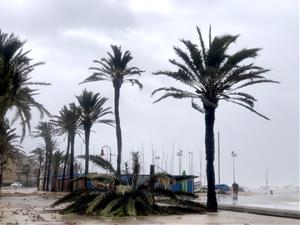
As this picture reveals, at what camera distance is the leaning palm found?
765 inches

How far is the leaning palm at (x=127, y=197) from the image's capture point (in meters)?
19.4

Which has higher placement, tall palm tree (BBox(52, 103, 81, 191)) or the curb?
tall palm tree (BBox(52, 103, 81, 191))

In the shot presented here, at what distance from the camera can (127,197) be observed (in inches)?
792

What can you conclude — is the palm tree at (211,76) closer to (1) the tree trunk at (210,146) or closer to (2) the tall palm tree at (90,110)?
(1) the tree trunk at (210,146)

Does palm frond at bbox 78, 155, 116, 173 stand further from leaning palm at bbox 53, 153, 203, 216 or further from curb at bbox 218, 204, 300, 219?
curb at bbox 218, 204, 300, 219

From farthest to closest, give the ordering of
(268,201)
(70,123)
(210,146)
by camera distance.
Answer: (70,123) < (268,201) < (210,146)

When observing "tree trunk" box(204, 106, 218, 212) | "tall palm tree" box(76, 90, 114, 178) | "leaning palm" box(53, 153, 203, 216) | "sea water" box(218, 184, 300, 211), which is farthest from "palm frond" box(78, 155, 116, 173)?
"tall palm tree" box(76, 90, 114, 178)

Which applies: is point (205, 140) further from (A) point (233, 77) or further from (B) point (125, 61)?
(B) point (125, 61)

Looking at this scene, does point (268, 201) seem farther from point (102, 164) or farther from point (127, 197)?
point (127, 197)

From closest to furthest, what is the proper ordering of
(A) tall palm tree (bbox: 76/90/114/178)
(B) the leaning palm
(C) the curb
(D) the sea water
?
(C) the curb
(B) the leaning palm
(D) the sea water
(A) tall palm tree (bbox: 76/90/114/178)

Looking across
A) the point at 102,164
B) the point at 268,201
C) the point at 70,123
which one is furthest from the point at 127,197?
the point at 70,123

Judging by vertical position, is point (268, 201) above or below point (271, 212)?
above

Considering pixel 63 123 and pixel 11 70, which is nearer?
pixel 11 70

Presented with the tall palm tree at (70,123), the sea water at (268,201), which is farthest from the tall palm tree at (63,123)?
the sea water at (268,201)
